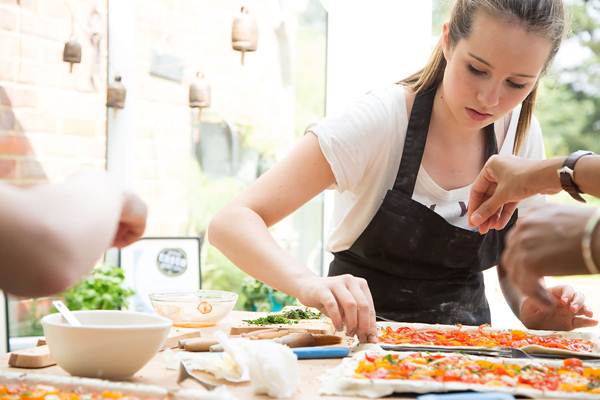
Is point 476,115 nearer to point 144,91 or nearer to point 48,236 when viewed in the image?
point 48,236

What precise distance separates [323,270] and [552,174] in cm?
361

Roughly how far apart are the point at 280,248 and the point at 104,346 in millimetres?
747

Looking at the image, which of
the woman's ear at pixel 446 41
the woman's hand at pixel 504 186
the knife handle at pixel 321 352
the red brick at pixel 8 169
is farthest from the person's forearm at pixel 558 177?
the red brick at pixel 8 169

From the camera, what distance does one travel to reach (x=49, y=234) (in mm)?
908

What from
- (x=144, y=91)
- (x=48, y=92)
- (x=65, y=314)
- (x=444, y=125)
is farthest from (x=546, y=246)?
(x=144, y=91)

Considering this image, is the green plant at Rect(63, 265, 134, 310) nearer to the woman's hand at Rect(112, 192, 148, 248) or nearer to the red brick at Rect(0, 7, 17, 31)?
the red brick at Rect(0, 7, 17, 31)

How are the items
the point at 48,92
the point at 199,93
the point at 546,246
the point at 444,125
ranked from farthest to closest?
the point at 199,93, the point at 48,92, the point at 444,125, the point at 546,246

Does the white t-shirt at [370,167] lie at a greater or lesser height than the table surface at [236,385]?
greater

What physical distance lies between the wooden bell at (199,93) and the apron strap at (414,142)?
2086 millimetres

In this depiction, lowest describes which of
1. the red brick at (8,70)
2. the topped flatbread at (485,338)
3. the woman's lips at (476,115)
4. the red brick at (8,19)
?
the topped flatbread at (485,338)

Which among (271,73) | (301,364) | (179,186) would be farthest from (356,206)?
(271,73)

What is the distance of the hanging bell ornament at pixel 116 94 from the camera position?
3764 millimetres

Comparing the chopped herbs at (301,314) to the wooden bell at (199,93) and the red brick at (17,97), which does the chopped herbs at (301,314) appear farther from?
the wooden bell at (199,93)

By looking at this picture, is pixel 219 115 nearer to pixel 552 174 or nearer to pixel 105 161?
pixel 105 161
